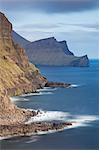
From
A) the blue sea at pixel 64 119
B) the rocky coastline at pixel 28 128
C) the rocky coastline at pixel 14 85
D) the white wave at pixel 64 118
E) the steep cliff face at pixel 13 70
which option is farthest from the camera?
the steep cliff face at pixel 13 70

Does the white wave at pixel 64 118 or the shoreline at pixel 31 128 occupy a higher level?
the white wave at pixel 64 118

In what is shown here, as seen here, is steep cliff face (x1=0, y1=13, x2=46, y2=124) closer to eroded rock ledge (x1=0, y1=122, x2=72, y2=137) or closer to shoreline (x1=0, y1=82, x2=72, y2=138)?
shoreline (x1=0, y1=82, x2=72, y2=138)

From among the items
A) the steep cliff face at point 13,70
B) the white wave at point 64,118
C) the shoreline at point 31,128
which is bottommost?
the shoreline at point 31,128

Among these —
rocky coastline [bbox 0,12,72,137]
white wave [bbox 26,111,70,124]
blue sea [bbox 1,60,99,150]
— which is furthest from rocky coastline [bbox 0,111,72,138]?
white wave [bbox 26,111,70,124]

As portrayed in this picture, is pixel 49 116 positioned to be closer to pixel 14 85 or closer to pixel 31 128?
pixel 31 128

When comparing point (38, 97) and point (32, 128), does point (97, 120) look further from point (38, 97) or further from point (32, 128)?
point (38, 97)

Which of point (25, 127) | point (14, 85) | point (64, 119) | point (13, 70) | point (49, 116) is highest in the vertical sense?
point (13, 70)

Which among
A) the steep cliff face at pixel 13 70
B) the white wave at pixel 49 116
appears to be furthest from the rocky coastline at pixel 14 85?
the white wave at pixel 49 116

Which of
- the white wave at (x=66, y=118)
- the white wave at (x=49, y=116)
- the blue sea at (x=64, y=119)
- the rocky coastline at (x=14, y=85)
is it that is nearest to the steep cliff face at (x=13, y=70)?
the rocky coastline at (x=14, y=85)

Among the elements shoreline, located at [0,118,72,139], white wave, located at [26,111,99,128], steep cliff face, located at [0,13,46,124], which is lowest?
shoreline, located at [0,118,72,139]

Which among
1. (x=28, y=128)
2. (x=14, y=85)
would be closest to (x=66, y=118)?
(x=28, y=128)

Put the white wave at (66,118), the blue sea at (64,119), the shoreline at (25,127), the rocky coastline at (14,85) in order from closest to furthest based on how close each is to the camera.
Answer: the blue sea at (64,119), the shoreline at (25,127), the rocky coastline at (14,85), the white wave at (66,118)

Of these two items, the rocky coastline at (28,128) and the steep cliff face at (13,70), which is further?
the steep cliff face at (13,70)

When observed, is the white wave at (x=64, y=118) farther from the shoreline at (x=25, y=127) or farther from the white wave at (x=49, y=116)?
the shoreline at (x=25, y=127)
